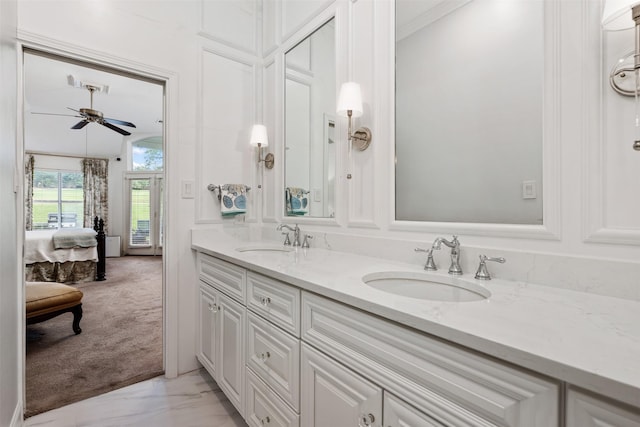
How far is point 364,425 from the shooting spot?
87 centimetres

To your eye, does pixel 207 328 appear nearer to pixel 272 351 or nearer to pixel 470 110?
pixel 272 351

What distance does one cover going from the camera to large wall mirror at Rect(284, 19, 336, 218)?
188 centimetres

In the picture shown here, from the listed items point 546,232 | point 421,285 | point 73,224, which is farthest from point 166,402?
point 73,224

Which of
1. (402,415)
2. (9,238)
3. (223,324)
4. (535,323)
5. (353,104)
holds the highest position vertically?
(353,104)

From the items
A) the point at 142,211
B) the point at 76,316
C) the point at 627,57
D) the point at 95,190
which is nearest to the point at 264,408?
the point at 627,57

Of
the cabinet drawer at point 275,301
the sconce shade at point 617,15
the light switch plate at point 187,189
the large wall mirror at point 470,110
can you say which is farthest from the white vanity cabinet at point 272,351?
the sconce shade at point 617,15

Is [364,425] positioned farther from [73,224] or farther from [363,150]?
[73,224]

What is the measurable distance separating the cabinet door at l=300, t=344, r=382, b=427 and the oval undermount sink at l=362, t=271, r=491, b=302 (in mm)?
327

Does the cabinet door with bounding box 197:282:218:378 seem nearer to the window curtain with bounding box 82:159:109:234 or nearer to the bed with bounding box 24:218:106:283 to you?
the bed with bounding box 24:218:106:283

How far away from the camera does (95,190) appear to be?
705 centimetres

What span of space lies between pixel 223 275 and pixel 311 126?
1.11m

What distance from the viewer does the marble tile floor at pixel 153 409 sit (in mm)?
1641

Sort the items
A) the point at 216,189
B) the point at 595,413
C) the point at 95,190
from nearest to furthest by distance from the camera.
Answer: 1. the point at 595,413
2. the point at 216,189
3. the point at 95,190

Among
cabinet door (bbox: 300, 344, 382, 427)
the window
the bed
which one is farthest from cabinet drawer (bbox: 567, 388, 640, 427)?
the window
